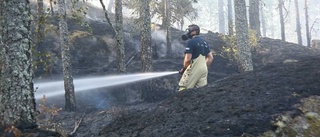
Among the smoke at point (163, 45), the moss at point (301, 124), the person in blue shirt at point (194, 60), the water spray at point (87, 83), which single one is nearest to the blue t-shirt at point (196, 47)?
the person in blue shirt at point (194, 60)

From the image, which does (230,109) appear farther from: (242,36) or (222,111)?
(242,36)

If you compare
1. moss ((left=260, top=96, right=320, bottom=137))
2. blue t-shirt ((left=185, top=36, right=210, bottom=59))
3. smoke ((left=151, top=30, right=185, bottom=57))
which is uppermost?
smoke ((left=151, top=30, right=185, bottom=57))

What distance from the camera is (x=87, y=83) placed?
14094 millimetres

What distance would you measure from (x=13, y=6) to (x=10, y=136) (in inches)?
78.3

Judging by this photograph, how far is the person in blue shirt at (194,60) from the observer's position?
7.25 metres

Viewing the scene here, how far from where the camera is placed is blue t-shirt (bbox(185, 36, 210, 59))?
7.23m

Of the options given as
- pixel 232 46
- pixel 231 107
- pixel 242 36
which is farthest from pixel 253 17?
pixel 231 107

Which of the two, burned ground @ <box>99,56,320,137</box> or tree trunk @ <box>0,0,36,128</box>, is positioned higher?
tree trunk @ <box>0,0,36,128</box>

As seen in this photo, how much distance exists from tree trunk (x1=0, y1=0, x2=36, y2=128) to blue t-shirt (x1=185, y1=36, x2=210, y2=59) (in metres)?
3.89

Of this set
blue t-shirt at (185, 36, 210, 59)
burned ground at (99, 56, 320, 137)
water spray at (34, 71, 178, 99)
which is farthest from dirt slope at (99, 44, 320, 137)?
water spray at (34, 71, 178, 99)

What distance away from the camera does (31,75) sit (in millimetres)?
4723

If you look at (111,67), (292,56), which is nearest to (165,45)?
(111,67)

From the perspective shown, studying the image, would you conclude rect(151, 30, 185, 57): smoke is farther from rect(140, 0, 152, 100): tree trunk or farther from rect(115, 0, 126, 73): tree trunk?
rect(140, 0, 152, 100): tree trunk

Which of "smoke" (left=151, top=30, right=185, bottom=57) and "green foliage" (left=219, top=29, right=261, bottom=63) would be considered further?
"smoke" (left=151, top=30, right=185, bottom=57)
